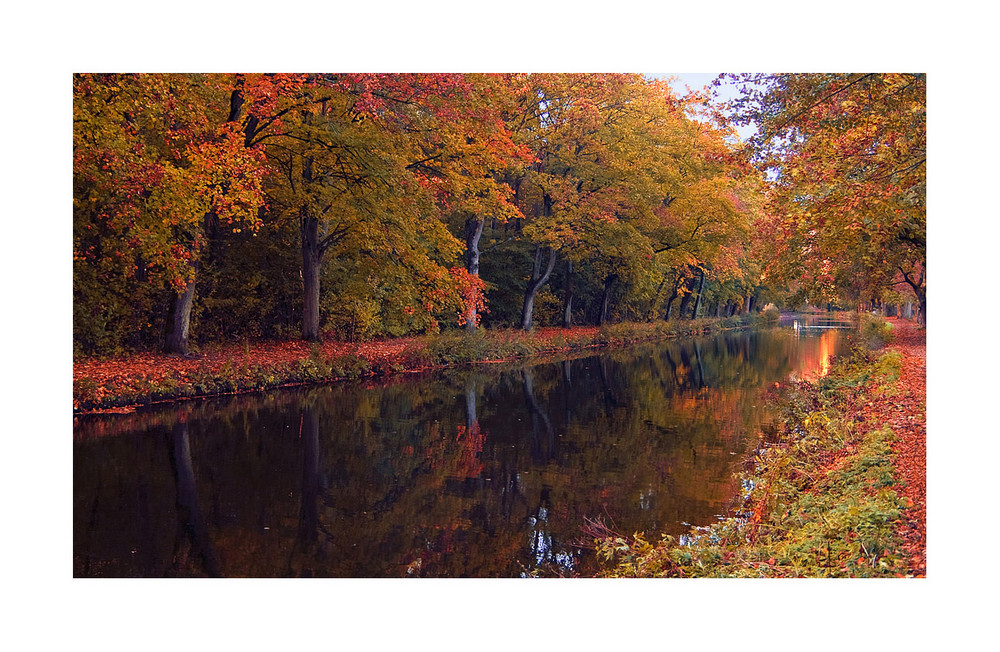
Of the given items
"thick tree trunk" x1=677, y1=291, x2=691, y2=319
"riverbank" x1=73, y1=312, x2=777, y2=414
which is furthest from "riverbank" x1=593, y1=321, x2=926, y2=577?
"thick tree trunk" x1=677, y1=291, x2=691, y2=319

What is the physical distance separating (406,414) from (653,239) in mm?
22549

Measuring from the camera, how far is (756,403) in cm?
1617

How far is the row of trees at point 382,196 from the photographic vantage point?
474 inches

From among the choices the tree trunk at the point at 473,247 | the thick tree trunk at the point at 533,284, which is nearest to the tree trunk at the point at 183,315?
the tree trunk at the point at 473,247

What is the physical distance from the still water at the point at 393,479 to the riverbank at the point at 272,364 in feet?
1.72

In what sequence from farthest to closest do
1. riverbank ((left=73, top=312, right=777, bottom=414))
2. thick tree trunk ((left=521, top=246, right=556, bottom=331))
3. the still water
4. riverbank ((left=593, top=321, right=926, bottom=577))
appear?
1. thick tree trunk ((left=521, top=246, right=556, bottom=331))
2. riverbank ((left=73, top=312, right=777, bottom=414))
3. the still water
4. riverbank ((left=593, top=321, right=926, bottom=577))

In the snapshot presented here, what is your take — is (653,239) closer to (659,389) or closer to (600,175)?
(600,175)

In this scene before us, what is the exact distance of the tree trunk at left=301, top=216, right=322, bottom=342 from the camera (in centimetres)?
1925

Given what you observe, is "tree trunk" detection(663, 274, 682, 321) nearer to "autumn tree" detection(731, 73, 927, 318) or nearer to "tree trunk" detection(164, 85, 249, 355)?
"tree trunk" detection(164, 85, 249, 355)

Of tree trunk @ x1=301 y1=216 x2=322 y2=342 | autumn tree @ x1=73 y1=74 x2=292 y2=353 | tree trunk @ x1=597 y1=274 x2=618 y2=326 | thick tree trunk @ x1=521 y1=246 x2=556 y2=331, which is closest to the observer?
autumn tree @ x1=73 y1=74 x2=292 y2=353

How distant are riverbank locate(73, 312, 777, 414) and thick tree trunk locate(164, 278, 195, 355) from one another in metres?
0.29

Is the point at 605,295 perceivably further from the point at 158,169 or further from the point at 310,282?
the point at 158,169

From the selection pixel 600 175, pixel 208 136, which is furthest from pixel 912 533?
pixel 600 175

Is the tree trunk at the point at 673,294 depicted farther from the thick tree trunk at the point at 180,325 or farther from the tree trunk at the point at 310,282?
the thick tree trunk at the point at 180,325
